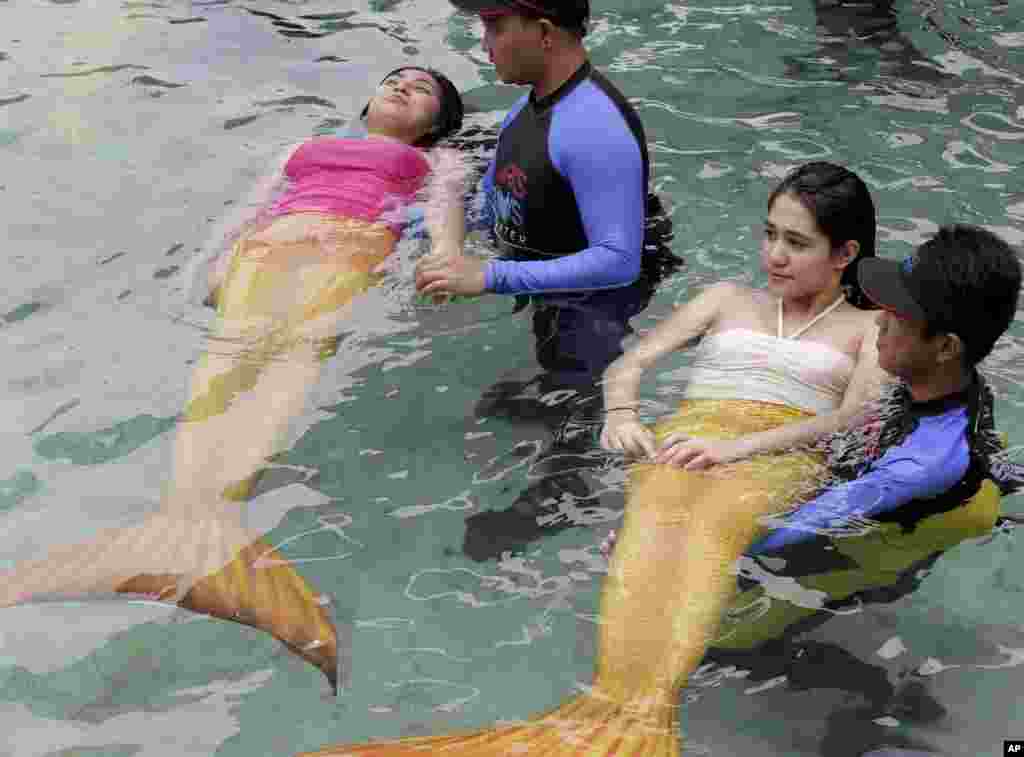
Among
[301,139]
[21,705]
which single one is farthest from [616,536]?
[301,139]

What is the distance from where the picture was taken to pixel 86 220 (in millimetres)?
6352

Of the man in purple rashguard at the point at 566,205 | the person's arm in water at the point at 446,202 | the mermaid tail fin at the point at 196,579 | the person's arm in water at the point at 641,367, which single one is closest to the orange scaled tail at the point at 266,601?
the mermaid tail fin at the point at 196,579

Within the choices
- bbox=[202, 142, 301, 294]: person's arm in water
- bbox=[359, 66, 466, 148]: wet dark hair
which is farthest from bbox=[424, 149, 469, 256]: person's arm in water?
bbox=[202, 142, 301, 294]: person's arm in water

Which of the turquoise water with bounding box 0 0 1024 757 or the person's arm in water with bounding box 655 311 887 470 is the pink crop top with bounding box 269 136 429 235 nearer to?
the turquoise water with bounding box 0 0 1024 757

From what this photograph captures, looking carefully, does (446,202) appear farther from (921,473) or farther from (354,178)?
(921,473)

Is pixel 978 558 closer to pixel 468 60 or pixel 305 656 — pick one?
pixel 305 656

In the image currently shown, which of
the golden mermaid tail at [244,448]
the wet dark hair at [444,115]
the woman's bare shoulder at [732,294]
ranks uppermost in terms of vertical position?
the wet dark hair at [444,115]

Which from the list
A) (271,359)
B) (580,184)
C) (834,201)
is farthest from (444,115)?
(834,201)

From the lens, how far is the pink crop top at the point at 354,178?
5824 millimetres

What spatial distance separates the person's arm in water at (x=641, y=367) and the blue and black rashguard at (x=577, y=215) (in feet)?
1.45

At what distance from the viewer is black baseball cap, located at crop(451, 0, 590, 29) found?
495 centimetres

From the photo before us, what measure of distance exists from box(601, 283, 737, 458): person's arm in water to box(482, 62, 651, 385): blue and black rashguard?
44 cm

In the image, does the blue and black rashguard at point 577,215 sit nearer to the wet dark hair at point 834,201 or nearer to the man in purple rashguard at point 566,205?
the man in purple rashguard at point 566,205

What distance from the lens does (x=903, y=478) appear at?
11.8 ft
